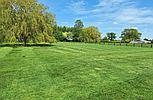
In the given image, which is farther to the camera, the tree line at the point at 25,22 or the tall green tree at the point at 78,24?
the tall green tree at the point at 78,24

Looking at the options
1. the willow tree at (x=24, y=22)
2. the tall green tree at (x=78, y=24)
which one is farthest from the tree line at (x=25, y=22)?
the tall green tree at (x=78, y=24)

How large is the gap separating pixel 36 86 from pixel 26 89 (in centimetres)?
55

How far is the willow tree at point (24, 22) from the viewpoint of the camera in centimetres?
4616

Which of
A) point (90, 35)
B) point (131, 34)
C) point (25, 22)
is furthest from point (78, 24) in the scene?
point (25, 22)

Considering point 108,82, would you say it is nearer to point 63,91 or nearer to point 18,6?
point 63,91

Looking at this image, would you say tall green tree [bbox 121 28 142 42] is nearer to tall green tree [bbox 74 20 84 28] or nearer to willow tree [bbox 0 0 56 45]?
tall green tree [bbox 74 20 84 28]

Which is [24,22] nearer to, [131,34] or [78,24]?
[78,24]

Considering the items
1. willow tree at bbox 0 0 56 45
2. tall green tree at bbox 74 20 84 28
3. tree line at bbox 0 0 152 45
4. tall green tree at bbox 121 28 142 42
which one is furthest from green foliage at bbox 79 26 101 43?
willow tree at bbox 0 0 56 45

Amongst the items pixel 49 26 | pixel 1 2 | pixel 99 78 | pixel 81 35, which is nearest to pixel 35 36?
pixel 49 26

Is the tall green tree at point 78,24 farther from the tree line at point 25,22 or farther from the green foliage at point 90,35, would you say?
the tree line at point 25,22

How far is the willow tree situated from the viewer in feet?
151

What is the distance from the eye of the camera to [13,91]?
8.57 meters

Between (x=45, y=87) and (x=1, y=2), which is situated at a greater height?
(x=1, y=2)

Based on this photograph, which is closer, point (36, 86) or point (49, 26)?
point (36, 86)
